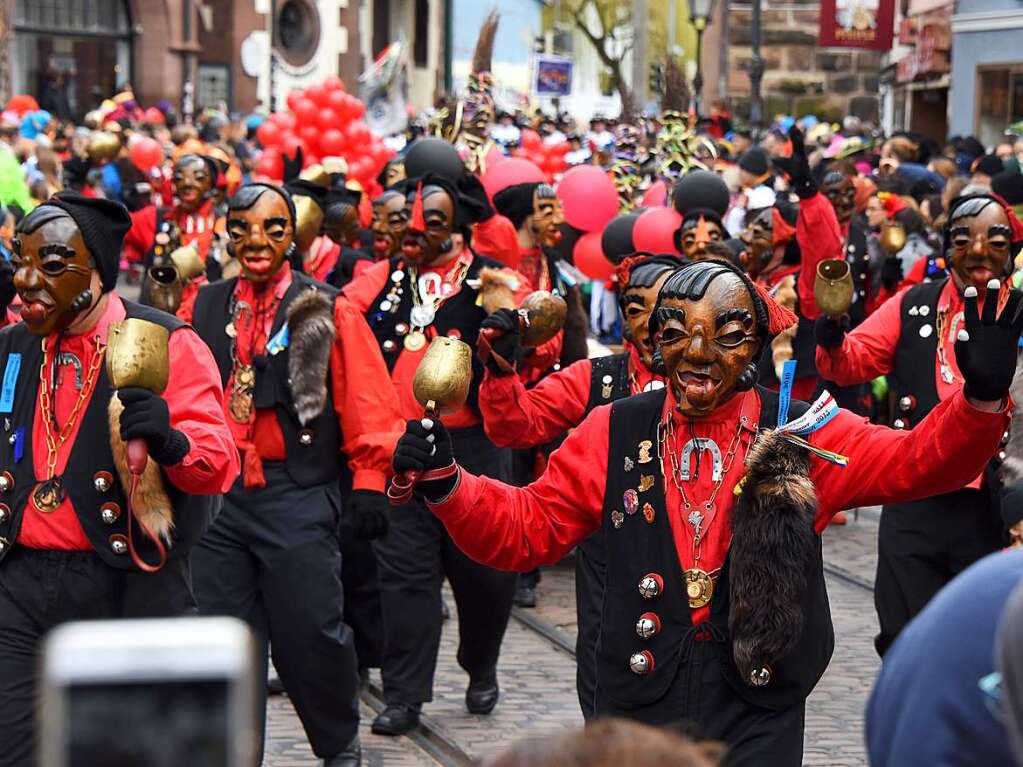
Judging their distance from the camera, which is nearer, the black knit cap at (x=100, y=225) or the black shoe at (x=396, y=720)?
the black knit cap at (x=100, y=225)

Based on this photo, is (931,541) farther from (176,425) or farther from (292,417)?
(176,425)

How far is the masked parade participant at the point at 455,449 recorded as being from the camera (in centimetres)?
696

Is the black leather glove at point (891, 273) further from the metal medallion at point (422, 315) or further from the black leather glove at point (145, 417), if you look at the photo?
the black leather glove at point (145, 417)

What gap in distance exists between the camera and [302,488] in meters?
6.09

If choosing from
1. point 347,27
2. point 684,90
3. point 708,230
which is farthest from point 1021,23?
point 347,27

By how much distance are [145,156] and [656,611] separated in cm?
1616

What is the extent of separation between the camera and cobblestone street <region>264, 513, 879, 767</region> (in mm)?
6656

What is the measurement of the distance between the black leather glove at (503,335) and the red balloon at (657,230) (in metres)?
4.15

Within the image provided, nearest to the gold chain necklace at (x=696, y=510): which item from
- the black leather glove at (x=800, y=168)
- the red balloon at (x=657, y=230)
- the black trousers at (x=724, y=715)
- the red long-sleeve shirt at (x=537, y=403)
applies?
the black trousers at (x=724, y=715)

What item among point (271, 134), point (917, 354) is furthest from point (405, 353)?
point (271, 134)

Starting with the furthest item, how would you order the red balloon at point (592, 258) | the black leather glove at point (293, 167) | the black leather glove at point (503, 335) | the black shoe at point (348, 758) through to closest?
the red balloon at point (592, 258) → the black leather glove at point (293, 167) → the black shoe at point (348, 758) → the black leather glove at point (503, 335)

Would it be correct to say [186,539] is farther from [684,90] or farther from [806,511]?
[684,90]

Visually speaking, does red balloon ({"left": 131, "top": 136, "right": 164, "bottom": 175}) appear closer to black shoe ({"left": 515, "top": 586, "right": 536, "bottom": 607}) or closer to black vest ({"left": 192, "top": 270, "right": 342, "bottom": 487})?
black shoe ({"left": 515, "top": 586, "right": 536, "bottom": 607})

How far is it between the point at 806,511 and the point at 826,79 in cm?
A: 3010
